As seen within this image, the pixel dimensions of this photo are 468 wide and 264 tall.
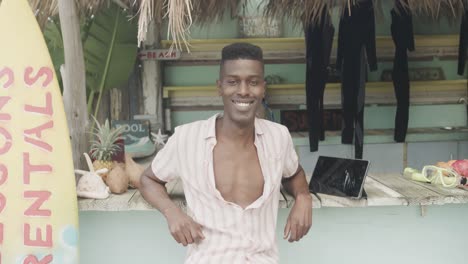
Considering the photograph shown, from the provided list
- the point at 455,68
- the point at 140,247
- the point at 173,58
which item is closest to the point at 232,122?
the point at 140,247

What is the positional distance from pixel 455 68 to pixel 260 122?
4665 mm

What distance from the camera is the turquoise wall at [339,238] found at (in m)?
2.24

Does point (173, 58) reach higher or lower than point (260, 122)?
higher

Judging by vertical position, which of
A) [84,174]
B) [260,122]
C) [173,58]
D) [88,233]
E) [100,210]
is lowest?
[88,233]

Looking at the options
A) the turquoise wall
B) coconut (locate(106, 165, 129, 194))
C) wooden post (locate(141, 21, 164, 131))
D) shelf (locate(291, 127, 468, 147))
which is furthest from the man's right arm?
wooden post (locate(141, 21, 164, 131))

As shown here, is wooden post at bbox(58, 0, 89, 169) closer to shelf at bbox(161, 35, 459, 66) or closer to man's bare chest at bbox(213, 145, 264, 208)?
man's bare chest at bbox(213, 145, 264, 208)

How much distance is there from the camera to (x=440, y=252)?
91.1 inches

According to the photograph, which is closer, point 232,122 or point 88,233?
point 232,122

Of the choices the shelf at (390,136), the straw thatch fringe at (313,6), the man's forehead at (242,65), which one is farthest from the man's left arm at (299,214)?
the shelf at (390,136)

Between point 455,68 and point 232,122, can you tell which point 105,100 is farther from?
point 455,68

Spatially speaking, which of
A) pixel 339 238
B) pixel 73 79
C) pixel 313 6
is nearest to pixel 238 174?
pixel 339 238

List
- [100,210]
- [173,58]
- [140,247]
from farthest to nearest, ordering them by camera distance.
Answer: [173,58], [140,247], [100,210]

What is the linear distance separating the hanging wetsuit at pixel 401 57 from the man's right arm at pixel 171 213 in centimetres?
344

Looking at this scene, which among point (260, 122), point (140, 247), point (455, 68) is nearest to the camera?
point (260, 122)
